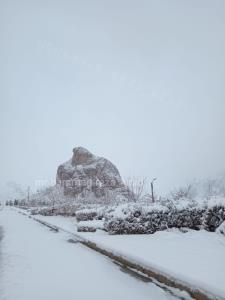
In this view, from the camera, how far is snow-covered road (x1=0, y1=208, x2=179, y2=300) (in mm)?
5152

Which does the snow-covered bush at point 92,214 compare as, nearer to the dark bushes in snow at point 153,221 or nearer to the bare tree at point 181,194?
the bare tree at point 181,194

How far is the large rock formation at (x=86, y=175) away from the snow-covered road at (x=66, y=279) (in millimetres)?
58275

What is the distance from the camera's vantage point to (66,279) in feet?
20.4

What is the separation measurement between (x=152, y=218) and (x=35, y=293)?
8.07 m

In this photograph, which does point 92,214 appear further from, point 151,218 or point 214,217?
point 214,217

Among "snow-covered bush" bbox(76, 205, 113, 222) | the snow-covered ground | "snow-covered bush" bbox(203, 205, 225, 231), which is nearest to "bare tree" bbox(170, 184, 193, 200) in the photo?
"snow-covered bush" bbox(76, 205, 113, 222)

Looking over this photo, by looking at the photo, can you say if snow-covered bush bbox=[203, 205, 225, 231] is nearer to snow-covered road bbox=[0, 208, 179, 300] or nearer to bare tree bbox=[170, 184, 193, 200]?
snow-covered road bbox=[0, 208, 179, 300]

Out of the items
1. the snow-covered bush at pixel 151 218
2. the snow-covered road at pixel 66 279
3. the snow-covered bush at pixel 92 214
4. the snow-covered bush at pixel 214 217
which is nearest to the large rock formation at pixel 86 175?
the snow-covered bush at pixel 92 214

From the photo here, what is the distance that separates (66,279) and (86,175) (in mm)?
69527

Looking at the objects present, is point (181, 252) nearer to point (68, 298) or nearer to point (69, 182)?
point (68, 298)

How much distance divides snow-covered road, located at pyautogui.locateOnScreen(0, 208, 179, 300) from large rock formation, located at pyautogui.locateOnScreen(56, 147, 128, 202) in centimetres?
5828

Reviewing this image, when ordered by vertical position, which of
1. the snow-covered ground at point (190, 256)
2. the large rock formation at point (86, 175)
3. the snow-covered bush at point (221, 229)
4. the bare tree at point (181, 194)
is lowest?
the snow-covered ground at point (190, 256)

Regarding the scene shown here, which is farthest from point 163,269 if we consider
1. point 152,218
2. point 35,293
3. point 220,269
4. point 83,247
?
point 152,218

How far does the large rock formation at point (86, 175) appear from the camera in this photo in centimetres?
7012
